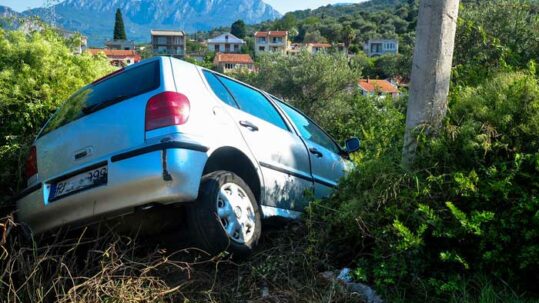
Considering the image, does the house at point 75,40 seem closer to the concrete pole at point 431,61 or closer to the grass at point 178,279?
the grass at point 178,279

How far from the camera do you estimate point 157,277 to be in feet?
10.7

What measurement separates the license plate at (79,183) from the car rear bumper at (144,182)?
0.13 ft

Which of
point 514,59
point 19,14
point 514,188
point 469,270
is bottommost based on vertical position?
point 469,270

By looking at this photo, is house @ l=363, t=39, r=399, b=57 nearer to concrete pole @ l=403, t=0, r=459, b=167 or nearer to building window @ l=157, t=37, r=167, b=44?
building window @ l=157, t=37, r=167, b=44

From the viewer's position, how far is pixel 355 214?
11.5 ft

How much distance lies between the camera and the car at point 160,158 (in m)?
3.33

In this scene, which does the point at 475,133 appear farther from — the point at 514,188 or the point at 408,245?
the point at 408,245

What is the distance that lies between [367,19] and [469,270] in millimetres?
132027

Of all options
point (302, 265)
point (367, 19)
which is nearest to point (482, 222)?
point (302, 265)

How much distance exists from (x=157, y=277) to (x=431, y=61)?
2.50m

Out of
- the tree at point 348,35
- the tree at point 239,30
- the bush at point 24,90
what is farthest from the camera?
the tree at point 239,30

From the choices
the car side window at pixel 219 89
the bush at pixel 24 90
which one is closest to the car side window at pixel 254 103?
the car side window at pixel 219 89

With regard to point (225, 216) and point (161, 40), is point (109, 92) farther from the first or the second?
point (161, 40)

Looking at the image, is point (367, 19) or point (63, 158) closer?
point (63, 158)
